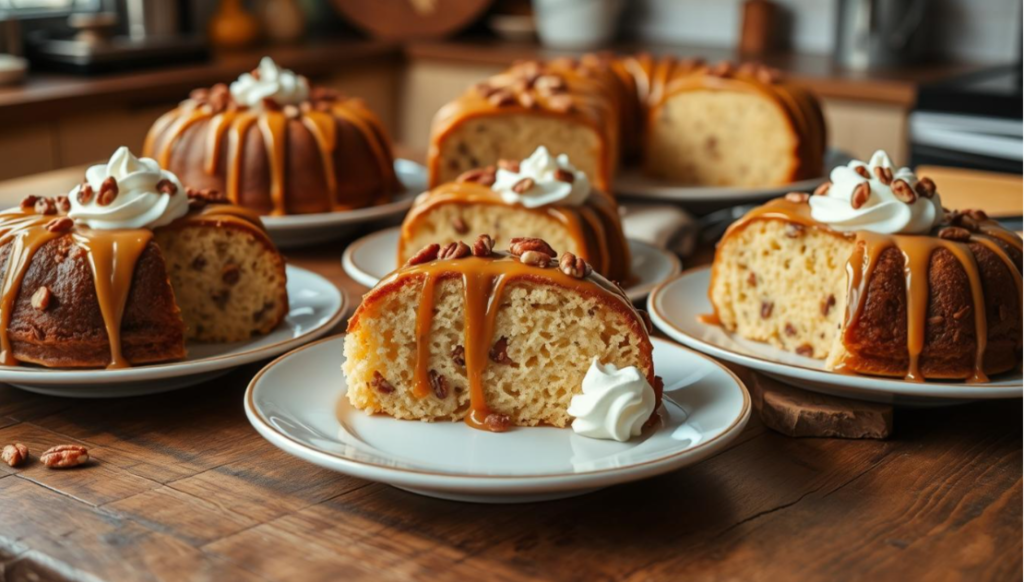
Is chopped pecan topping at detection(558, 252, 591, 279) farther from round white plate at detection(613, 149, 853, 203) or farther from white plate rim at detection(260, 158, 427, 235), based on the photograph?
round white plate at detection(613, 149, 853, 203)

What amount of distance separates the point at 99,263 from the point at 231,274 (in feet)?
0.82

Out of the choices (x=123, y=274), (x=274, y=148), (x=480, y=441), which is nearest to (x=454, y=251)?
(x=480, y=441)

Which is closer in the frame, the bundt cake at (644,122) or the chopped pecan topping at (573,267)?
the chopped pecan topping at (573,267)

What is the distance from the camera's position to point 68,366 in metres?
1.64

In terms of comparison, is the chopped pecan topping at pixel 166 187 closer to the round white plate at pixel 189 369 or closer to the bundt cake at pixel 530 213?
the round white plate at pixel 189 369

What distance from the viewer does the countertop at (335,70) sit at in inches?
152

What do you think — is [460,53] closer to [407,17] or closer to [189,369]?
[407,17]

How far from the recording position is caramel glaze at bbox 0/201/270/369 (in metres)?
1.63

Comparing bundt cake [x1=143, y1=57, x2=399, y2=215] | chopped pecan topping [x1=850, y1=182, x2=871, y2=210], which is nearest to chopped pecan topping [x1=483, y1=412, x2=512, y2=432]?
chopped pecan topping [x1=850, y1=182, x2=871, y2=210]

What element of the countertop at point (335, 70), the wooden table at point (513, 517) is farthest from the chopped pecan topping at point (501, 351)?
the countertop at point (335, 70)

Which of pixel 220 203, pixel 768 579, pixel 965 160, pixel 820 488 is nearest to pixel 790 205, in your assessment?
pixel 820 488

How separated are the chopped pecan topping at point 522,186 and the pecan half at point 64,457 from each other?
0.89m

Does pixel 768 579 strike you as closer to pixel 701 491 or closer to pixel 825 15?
pixel 701 491

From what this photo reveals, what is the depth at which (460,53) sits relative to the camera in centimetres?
516
